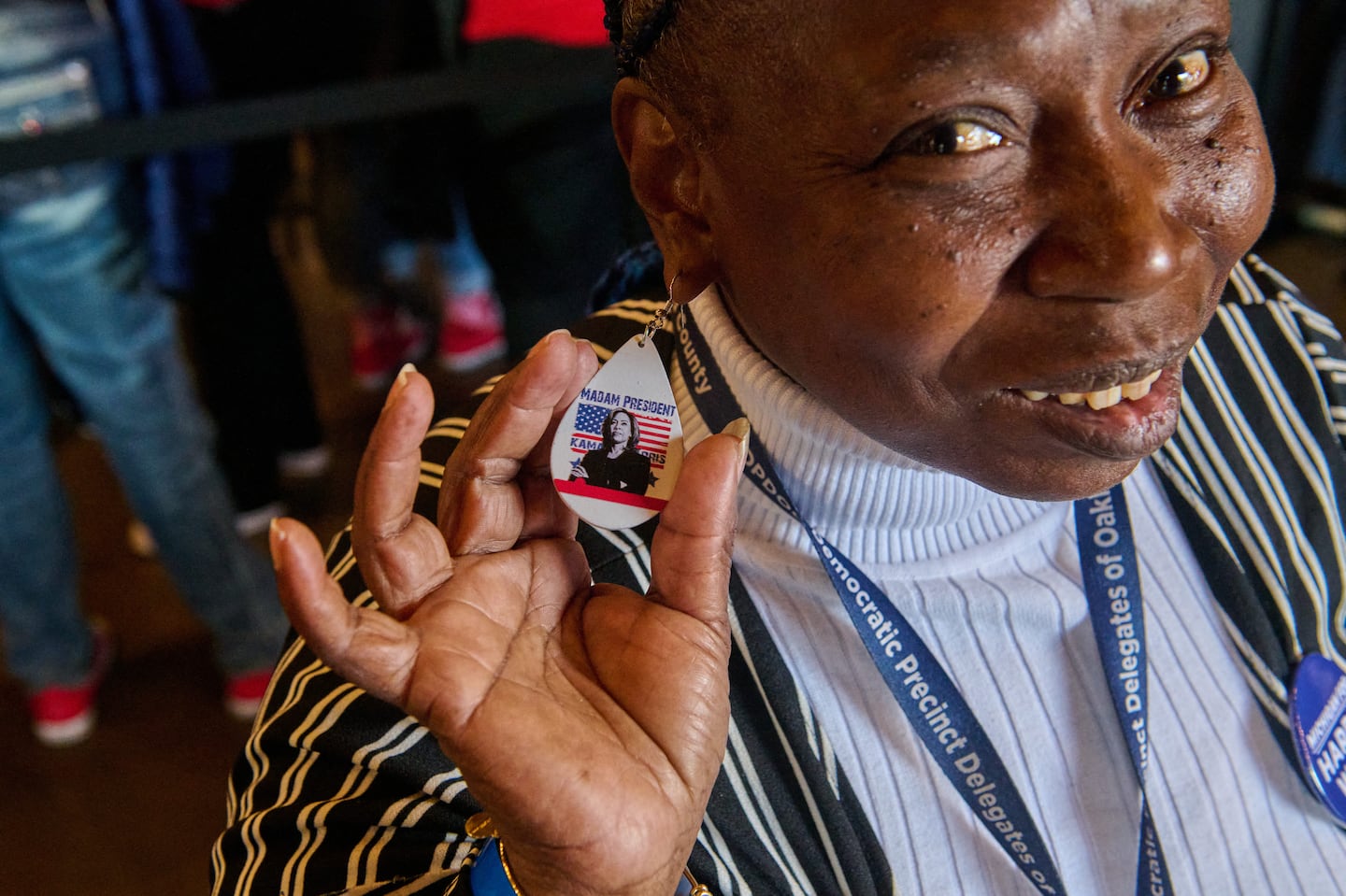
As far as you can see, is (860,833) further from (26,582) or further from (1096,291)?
(26,582)

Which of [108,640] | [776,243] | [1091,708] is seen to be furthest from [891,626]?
[108,640]

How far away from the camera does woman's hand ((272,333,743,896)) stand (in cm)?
78

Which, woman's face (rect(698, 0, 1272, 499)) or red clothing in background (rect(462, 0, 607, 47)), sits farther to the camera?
red clothing in background (rect(462, 0, 607, 47))

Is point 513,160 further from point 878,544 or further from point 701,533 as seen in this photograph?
point 701,533

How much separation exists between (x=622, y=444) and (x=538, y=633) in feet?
0.53

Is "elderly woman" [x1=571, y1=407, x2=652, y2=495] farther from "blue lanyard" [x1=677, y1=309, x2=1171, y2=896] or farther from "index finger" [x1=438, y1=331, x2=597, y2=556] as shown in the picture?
"blue lanyard" [x1=677, y1=309, x2=1171, y2=896]

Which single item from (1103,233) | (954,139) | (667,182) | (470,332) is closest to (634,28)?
(667,182)

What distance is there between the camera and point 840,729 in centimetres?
108

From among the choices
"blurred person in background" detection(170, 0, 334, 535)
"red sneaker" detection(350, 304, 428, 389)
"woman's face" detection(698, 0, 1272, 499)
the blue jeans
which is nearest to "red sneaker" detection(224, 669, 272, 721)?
the blue jeans

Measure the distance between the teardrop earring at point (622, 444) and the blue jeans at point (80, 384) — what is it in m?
1.57

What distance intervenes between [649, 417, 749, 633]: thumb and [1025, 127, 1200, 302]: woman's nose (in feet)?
0.83

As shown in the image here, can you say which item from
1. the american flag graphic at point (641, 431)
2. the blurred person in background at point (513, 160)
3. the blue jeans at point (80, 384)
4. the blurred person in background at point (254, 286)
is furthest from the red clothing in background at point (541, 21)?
the american flag graphic at point (641, 431)

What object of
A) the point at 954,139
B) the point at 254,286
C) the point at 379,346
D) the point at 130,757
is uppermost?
the point at 954,139

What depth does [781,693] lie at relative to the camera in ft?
3.45
